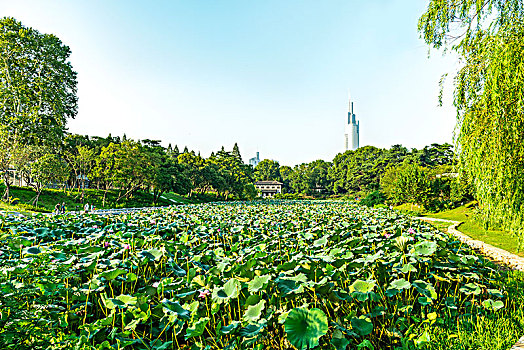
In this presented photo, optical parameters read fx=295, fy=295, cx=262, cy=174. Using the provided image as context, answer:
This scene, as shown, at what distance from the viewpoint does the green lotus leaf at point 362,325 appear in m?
2.31

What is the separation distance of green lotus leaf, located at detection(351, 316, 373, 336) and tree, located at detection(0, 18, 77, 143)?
1840 cm

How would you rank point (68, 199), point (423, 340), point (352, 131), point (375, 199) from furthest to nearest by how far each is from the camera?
1. point (352, 131)
2. point (375, 199)
3. point (68, 199)
4. point (423, 340)

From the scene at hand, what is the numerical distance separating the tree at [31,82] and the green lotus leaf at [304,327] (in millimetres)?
18197

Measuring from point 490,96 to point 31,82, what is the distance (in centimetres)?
2143

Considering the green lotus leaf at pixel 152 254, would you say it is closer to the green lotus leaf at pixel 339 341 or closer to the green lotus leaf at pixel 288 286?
the green lotus leaf at pixel 288 286

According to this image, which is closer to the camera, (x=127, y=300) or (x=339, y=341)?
(x=339, y=341)

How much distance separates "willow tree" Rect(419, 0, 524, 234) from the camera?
3.80 meters

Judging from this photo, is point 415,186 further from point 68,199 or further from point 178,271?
point 68,199

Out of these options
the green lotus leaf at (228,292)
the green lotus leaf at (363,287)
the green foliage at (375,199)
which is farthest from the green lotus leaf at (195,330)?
the green foliage at (375,199)

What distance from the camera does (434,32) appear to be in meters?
4.95

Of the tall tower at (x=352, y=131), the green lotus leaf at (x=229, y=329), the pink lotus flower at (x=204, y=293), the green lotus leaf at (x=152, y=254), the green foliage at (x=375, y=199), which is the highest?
the tall tower at (x=352, y=131)

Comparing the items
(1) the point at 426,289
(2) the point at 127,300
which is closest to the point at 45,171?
(2) the point at 127,300

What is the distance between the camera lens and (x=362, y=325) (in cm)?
238

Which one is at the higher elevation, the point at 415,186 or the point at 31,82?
the point at 31,82
